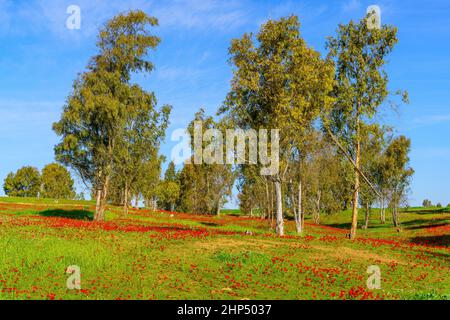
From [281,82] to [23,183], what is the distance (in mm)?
139025

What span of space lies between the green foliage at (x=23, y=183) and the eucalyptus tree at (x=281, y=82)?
134 meters

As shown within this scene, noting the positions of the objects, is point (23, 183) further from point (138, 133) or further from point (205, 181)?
point (138, 133)

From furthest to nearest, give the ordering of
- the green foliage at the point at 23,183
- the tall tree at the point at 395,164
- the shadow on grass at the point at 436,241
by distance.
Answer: the green foliage at the point at 23,183
the tall tree at the point at 395,164
the shadow on grass at the point at 436,241

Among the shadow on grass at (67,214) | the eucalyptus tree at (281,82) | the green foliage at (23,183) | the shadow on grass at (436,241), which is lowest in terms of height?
the shadow on grass at (436,241)

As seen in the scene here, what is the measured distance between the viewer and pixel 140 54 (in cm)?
5059

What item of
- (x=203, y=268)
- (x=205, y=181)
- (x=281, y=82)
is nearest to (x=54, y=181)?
(x=205, y=181)

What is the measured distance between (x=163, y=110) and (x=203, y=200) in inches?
2070

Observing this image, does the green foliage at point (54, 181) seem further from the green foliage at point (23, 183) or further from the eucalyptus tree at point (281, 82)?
the eucalyptus tree at point (281, 82)

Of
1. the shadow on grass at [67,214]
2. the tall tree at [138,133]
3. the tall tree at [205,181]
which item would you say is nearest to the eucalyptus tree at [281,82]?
the tall tree at [138,133]

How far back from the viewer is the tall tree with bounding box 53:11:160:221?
158 ft

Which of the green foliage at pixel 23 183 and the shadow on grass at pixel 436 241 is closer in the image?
the shadow on grass at pixel 436 241

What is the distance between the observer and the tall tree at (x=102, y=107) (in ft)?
158

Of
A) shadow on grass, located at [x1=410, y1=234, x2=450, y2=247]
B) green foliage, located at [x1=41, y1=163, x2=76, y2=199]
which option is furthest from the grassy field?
green foliage, located at [x1=41, y1=163, x2=76, y2=199]

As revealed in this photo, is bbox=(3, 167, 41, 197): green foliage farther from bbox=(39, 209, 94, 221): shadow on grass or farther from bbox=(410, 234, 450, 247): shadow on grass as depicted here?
bbox=(410, 234, 450, 247): shadow on grass
